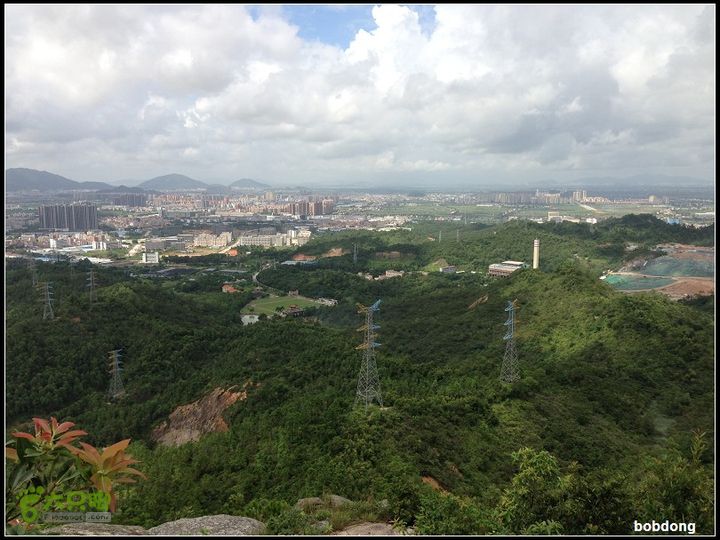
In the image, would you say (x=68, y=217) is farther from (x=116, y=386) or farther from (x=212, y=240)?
(x=116, y=386)

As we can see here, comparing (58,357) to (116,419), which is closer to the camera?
(116,419)

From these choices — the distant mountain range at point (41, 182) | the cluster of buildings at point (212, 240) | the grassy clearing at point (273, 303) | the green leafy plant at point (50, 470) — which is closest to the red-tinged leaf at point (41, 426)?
the green leafy plant at point (50, 470)

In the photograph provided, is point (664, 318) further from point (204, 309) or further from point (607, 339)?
point (204, 309)

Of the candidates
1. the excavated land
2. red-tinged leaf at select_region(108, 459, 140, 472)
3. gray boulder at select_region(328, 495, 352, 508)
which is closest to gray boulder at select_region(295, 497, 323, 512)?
gray boulder at select_region(328, 495, 352, 508)

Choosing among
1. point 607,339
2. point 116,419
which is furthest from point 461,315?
point 116,419

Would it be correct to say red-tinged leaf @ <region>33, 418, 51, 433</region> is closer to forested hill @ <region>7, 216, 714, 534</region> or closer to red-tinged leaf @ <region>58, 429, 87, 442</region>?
red-tinged leaf @ <region>58, 429, 87, 442</region>
